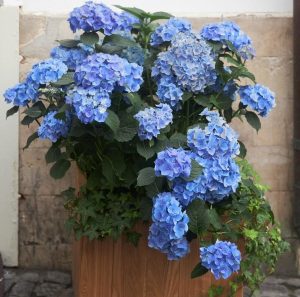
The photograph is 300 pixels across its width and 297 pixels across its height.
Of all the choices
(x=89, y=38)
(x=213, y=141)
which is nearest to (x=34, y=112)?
(x=89, y=38)

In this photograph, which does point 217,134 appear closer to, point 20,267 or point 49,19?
Result: point 49,19

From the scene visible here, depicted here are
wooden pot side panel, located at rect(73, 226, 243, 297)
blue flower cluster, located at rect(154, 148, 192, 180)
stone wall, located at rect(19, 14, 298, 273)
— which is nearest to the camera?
blue flower cluster, located at rect(154, 148, 192, 180)

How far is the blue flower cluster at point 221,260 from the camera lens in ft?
6.51

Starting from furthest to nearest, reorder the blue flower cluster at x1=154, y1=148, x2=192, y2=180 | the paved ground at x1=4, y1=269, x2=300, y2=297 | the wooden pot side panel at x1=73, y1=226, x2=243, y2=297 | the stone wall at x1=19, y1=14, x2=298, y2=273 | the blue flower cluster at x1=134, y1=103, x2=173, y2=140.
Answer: the stone wall at x1=19, y1=14, x2=298, y2=273
the paved ground at x1=4, y1=269, x2=300, y2=297
the wooden pot side panel at x1=73, y1=226, x2=243, y2=297
the blue flower cluster at x1=134, y1=103, x2=173, y2=140
the blue flower cluster at x1=154, y1=148, x2=192, y2=180

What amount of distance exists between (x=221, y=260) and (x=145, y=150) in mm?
503

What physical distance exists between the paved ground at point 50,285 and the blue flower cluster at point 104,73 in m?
1.38

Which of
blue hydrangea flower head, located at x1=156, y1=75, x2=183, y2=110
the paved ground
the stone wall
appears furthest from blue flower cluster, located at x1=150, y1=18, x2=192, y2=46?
the paved ground

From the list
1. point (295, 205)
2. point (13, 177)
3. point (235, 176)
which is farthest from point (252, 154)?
point (13, 177)

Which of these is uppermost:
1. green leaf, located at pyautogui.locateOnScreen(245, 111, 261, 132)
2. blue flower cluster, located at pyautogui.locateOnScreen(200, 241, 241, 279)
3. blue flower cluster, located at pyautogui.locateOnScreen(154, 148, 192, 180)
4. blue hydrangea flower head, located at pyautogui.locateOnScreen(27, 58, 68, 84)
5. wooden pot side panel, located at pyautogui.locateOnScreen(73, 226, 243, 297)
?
blue hydrangea flower head, located at pyautogui.locateOnScreen(27, 58, 68, 84)

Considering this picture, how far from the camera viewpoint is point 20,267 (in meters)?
3.32

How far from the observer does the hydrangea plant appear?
2041 mm

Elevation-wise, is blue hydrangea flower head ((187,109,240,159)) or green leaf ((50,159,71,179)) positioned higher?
blue hydrangea flower head ((187,109,240,159))

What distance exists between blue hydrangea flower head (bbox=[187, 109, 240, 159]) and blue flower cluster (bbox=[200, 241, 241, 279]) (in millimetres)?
344

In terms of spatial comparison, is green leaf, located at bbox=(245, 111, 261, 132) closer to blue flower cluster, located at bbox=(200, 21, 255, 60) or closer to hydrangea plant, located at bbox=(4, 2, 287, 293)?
hydrangea plant, located at bbox=(4, 2, 287, 293)
